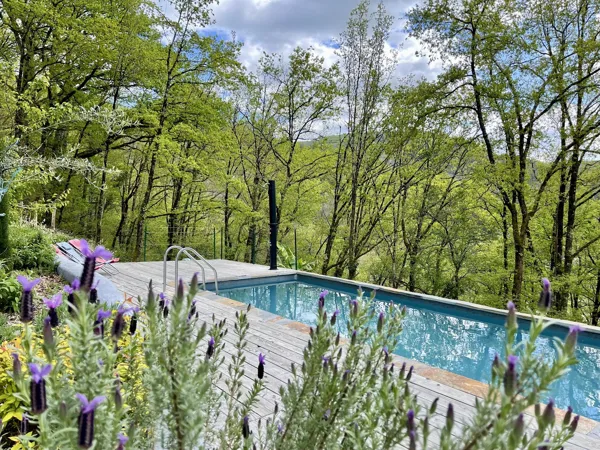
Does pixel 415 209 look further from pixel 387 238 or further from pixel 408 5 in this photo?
pixel 408 5

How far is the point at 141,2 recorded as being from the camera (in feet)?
33.6

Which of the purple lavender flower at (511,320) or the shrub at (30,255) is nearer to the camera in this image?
the purple lavender flower at (511,320)

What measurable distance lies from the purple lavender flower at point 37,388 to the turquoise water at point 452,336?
331 cm

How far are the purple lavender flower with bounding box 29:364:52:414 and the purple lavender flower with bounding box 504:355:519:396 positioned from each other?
0.76 metres

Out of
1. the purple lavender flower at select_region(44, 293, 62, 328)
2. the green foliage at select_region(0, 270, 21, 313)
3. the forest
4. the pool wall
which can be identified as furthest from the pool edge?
the forest

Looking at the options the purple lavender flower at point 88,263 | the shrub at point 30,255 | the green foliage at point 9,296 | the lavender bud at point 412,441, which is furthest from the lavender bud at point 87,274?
the shrub at point 30,255

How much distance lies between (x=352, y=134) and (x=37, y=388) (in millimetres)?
11413

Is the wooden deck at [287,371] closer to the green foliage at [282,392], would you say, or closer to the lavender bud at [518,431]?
the green foliage at [282,392]

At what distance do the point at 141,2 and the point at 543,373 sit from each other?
41.2ft

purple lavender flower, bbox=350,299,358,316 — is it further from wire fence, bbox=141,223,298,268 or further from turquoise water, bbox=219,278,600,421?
wire fence, bbox=141,223,298,268

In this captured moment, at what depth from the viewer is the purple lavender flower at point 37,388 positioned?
2.03 ft

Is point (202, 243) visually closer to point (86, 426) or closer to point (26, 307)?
point (26, 307)

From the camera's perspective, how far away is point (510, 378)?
0.60 metres

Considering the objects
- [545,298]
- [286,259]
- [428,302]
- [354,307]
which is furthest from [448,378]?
[286,259]
